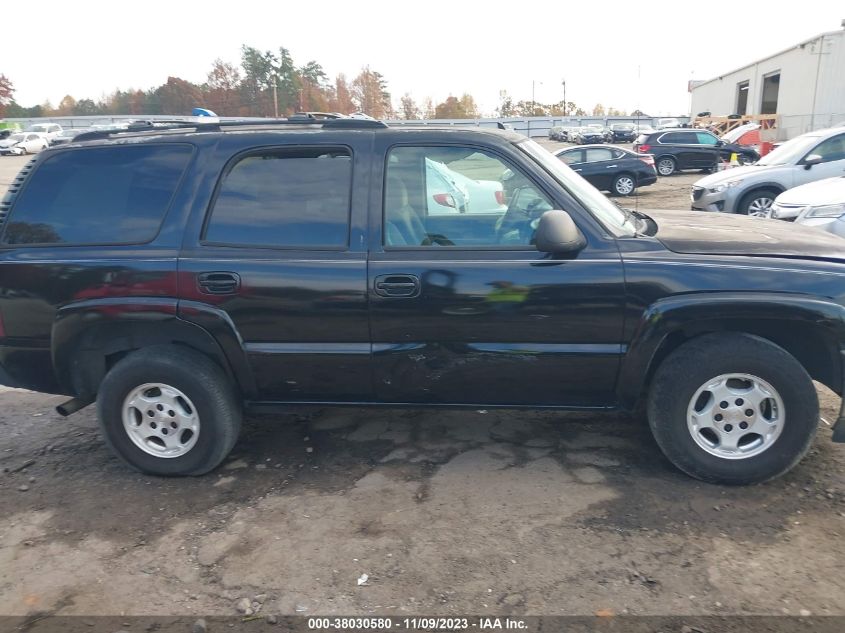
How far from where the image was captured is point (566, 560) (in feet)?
9.40

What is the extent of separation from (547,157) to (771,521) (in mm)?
2210

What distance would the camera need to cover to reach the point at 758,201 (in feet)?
34.8

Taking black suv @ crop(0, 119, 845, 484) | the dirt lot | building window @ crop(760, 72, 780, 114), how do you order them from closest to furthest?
the dirt lot
black suv @ crop(0, 119, 845, 484)
building window @ crop(760, 72, 780, 114)

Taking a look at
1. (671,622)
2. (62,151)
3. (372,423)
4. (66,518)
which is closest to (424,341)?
(372,423)

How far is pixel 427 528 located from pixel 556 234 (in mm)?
1568

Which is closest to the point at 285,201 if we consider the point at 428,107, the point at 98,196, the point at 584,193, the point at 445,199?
the point at 445,199

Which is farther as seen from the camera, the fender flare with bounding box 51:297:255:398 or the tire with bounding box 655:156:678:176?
the tire with bounding box 655:156:678:176

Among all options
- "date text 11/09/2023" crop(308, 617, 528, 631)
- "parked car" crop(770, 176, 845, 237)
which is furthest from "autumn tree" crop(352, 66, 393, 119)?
"date text 11/09/2023" crop(308, 617, 528, 631)

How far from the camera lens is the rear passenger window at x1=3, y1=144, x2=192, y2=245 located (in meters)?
3.61

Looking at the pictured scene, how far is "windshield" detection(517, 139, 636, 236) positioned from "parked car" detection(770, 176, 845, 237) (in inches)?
158

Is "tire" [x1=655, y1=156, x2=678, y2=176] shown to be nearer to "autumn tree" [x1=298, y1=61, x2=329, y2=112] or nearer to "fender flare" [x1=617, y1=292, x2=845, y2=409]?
"fender flare" [x1=617, y1=292, x2=845, y2=409]

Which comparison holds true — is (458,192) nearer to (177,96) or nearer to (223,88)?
(223,88)

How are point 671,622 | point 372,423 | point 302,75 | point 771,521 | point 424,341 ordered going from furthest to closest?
point 302,75 < point 372,423 < point 424,341 < point 771,521 < point 671,622

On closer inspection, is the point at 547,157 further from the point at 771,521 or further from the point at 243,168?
the point at 771,521
